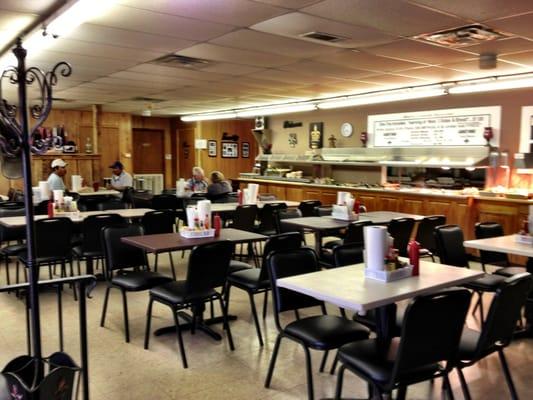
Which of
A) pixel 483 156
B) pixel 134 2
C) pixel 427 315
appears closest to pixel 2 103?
pixel 134 2

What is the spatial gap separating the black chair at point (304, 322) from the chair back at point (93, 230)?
2.40m

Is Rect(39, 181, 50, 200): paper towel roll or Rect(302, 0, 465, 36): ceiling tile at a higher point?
Rect(302, 0, 465, 36): ceiling tile

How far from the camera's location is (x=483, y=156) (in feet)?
23.8

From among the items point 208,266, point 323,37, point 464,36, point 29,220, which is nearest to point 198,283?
point 208,266

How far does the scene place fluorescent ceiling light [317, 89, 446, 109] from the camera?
7.39 metres

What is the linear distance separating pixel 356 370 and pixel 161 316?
8.04ft

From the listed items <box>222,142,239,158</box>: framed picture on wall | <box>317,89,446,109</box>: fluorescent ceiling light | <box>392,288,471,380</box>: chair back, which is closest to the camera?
<box>392,288,471,380</box>: chair back

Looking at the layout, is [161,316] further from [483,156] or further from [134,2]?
[483,156]

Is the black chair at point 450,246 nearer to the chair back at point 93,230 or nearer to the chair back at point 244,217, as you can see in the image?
the chair back at point 244,217

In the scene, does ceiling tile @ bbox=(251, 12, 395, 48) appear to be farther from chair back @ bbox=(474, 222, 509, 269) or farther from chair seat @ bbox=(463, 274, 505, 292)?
chair seat @ bbox=(463, 274, 505, 292)

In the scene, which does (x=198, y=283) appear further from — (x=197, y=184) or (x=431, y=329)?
(x=197, y=184)

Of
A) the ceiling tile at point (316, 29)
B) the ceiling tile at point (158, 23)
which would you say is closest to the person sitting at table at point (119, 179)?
the ceiling tile at point (158, 23)

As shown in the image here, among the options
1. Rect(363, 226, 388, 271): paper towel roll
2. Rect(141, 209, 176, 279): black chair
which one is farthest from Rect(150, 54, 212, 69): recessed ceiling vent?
Rect(363, 226, 388, 271): paper towel roll

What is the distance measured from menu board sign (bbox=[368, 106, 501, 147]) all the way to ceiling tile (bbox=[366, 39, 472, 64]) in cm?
240
